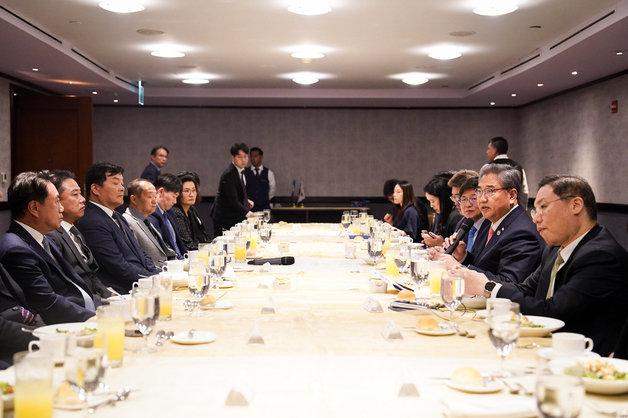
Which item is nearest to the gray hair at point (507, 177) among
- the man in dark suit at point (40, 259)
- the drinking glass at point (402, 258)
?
the drinking glass at point (402, 258)

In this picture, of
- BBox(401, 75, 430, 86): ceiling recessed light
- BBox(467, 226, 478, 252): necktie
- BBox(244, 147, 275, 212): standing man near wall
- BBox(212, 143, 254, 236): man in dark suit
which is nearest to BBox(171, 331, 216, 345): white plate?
BBox(467, 226, 478, 252): necktie

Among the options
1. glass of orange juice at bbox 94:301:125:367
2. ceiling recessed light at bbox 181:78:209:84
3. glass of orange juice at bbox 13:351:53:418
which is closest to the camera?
glass of orange juice at bbox 13:351:53:418

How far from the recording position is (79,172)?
10.2m

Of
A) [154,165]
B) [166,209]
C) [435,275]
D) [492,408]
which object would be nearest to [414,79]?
[154,165]

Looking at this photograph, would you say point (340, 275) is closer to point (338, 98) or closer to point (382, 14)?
point (382, 14)

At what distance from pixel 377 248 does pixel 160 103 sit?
Answer: 1022 centimetres

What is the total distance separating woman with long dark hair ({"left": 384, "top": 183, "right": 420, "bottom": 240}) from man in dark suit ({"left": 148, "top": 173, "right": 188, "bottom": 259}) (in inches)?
102

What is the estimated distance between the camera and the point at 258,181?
517 inches

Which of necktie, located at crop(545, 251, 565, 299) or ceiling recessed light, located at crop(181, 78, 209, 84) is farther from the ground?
ceiling recessed light, located at crop(181, 78, 209, 84)

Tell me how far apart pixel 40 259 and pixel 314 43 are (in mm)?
5765

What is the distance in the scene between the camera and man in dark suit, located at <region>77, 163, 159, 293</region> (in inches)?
170

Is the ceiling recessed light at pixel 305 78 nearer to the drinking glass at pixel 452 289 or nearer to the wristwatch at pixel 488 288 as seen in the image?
the wristwatch at pixel 488 288

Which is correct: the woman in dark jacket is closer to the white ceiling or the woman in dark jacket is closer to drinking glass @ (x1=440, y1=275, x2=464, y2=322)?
the white ceiling

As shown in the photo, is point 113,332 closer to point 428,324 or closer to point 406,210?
point 428,324
